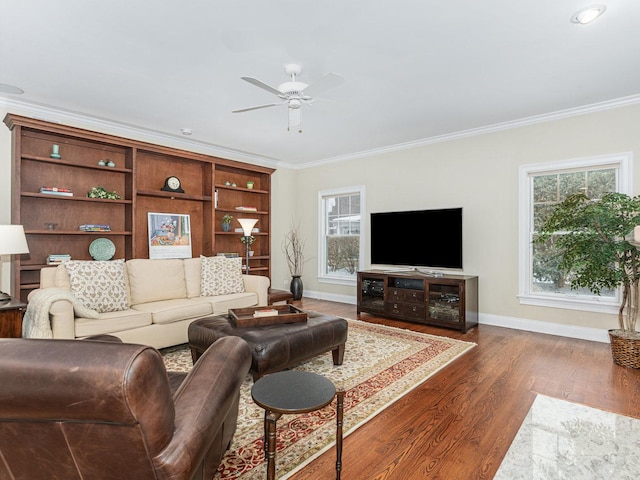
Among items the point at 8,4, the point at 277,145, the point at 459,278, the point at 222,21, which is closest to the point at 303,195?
the point at 277,145

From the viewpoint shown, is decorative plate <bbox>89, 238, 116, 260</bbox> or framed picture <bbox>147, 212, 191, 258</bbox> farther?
framed picture <bbox>147, 212, 191, 258</bbox>

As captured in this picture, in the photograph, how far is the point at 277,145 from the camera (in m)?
5.75

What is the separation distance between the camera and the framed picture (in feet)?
16.5

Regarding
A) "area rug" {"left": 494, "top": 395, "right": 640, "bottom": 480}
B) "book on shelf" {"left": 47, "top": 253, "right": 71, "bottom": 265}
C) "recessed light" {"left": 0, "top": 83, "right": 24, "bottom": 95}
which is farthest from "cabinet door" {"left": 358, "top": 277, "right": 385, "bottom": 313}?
"recessed light" {"left": 0, "top": 83, "right": 24, "bottom": 95}

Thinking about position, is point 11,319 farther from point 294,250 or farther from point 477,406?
point 294,250

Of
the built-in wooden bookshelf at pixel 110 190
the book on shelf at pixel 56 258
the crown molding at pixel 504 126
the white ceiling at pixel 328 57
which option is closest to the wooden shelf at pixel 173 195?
the built-in wooden bookshelf at pixel 110 190

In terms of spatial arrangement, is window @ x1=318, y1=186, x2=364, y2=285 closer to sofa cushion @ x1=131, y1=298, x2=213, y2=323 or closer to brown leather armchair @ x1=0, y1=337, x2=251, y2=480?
sofa cushion @ x1=131, y1=298, x2=213, y2=323

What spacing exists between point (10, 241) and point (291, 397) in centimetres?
297

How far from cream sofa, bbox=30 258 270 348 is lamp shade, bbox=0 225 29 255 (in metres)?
0.36

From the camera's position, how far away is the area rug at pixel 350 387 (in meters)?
1.87

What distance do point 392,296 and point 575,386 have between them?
2506mm

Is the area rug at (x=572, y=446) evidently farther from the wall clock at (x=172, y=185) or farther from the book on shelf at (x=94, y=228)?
the wall clock at (x=172, y=185)

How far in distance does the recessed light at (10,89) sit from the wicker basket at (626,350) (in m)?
6.28

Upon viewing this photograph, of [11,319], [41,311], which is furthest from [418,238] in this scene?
[11,319]
